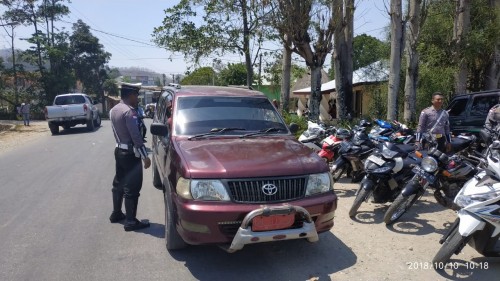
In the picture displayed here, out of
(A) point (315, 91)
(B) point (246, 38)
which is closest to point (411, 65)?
(A) point (315, 91)

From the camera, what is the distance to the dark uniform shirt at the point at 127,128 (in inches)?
198

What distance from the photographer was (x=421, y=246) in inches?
179

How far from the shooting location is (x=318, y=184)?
4.00 metres

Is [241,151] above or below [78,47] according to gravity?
below

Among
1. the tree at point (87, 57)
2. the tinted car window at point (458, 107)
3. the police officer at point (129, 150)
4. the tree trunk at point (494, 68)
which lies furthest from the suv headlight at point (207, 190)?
the tree at point (87, 57)

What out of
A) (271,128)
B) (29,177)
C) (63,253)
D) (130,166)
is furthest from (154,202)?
(29,177)

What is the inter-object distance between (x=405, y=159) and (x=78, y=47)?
45224mm

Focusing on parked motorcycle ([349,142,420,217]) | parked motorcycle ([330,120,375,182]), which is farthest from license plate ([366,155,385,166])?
parked motorcycle ([330,120,375,182])

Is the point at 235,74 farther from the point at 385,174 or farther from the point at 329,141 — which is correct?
the point at 385,174

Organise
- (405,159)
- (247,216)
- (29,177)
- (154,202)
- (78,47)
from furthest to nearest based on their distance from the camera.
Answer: (78,47) < (29,177) < (154,202) < (405,159) < (247,216)

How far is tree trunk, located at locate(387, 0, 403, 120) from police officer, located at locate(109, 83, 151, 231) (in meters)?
7.23

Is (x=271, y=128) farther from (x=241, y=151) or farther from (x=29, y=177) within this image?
(x=29, y=177)

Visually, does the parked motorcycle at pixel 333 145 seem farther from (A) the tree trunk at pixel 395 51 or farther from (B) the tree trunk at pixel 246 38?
(B) the tree trunk at pixel 246 38

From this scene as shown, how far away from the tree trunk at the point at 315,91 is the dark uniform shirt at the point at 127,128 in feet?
24.0
